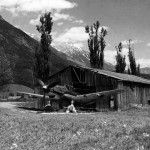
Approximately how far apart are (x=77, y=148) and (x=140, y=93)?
46110 mm

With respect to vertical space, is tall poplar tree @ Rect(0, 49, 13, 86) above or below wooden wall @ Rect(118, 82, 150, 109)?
above

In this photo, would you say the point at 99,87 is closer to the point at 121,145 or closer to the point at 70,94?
the point at 70,94

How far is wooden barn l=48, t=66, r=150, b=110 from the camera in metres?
44.5

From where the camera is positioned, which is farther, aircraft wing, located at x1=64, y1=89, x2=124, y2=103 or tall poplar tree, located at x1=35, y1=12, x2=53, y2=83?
tall poplar tree, located at x1=35, y1=12, x2=53, y2=83

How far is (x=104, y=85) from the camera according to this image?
4588 cm

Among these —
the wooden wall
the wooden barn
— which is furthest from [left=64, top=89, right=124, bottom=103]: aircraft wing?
the wooden wall

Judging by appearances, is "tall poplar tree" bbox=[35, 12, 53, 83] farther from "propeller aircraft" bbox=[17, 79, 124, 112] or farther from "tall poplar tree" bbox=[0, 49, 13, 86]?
"propeller aircraft" bbox=[17, 79, 124, 112]

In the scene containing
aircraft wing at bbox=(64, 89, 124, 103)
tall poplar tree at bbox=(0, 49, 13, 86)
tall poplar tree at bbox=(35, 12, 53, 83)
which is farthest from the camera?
tall poplar tree at bbox=(0, 49, 13, 86)

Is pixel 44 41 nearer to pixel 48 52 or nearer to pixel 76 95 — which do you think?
pixel 48 52

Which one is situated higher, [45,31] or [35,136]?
[45,31]

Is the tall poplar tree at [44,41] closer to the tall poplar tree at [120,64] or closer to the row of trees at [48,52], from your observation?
the row of trees at [48,52]

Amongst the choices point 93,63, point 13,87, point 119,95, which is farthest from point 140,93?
point 13,87

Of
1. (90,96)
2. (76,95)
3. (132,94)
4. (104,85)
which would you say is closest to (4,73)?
(104,85)

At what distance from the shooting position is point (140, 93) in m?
52.5
